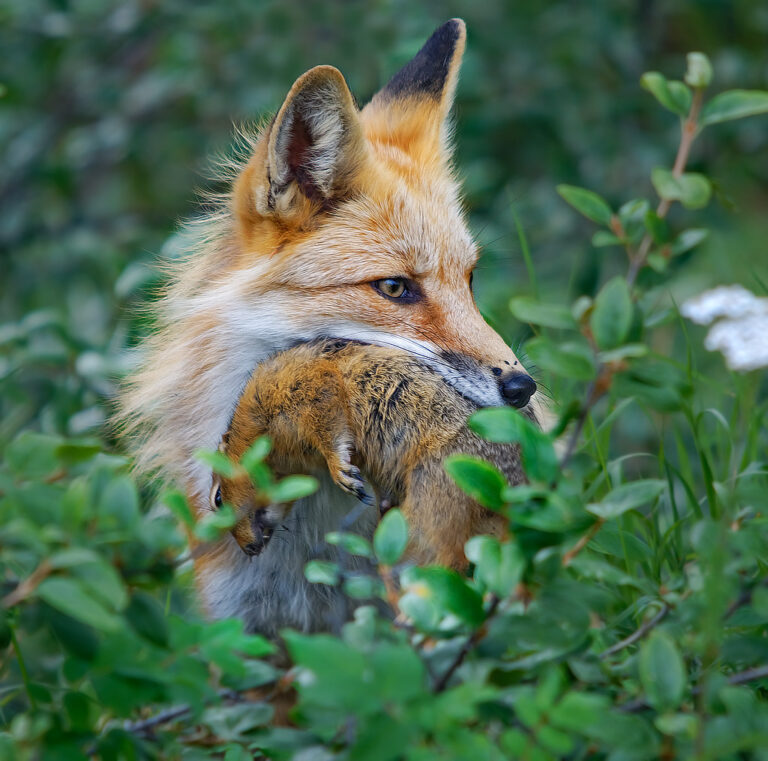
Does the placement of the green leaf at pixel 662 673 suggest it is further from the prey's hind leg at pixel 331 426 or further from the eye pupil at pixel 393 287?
the eye pupil at pixel 393 287

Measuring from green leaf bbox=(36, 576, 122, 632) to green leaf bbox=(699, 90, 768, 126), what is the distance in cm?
137

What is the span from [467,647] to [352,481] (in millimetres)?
596

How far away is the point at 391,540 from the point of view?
1.50 meters

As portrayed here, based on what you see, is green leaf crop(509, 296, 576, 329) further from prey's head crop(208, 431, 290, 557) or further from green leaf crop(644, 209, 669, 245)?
prey's head crop(208, 431, 290, 557)

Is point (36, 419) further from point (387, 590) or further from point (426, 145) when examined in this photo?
point (387, 590)

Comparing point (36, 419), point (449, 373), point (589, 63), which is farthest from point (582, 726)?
point (589, 63)

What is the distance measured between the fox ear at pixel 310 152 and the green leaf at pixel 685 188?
1221 millimetres

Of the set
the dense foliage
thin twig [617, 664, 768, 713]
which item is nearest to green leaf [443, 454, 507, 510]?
the dense foliage

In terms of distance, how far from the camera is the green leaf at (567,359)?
4.81 ft

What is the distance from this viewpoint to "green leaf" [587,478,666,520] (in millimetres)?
1469

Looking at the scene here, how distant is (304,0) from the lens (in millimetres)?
5359

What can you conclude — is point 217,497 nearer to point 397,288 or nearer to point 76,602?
point 397,288

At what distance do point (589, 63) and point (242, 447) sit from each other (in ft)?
13.5

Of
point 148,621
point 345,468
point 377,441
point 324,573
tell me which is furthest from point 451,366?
point 148,621
